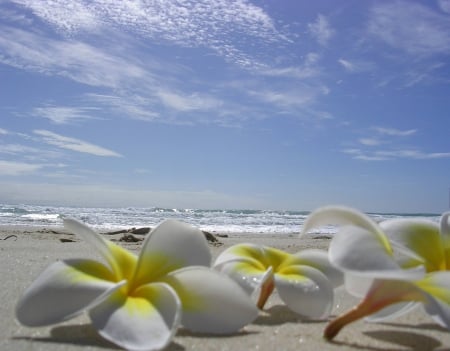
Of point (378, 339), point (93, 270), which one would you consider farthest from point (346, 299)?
point (93, 270)

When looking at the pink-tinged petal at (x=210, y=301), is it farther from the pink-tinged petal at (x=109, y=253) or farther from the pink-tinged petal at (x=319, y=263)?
the pink-tinged petal at (x=319, y=263)

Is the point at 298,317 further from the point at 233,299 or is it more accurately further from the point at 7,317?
the point at 7,317

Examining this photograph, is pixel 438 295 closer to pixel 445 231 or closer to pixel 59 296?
pixel 445 231

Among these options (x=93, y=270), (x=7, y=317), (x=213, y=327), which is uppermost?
(x=93, y=270)

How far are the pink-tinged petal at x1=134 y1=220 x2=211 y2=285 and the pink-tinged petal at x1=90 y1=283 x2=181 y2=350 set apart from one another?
0.08m

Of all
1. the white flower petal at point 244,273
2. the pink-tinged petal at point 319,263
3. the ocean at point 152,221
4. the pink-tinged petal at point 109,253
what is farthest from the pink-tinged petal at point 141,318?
the ocean at point 152,221

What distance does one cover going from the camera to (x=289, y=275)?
185 centimetres

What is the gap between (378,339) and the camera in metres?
1.71

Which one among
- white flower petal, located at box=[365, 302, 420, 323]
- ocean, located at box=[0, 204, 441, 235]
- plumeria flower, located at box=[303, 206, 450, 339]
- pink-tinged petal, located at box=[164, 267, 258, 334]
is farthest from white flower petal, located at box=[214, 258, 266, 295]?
ocean, located at box=[0, 204, 441, 235]

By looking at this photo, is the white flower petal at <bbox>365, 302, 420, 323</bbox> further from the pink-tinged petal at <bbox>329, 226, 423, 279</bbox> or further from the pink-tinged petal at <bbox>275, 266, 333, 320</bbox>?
the pink-tinged petal at <bbox>329, 226, 423, 279</bbox>

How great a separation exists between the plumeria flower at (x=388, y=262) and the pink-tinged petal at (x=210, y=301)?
28cm

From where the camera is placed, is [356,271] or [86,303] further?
[86,303]

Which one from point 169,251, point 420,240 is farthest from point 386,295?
point 169,251

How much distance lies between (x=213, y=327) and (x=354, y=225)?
0.51 meters
